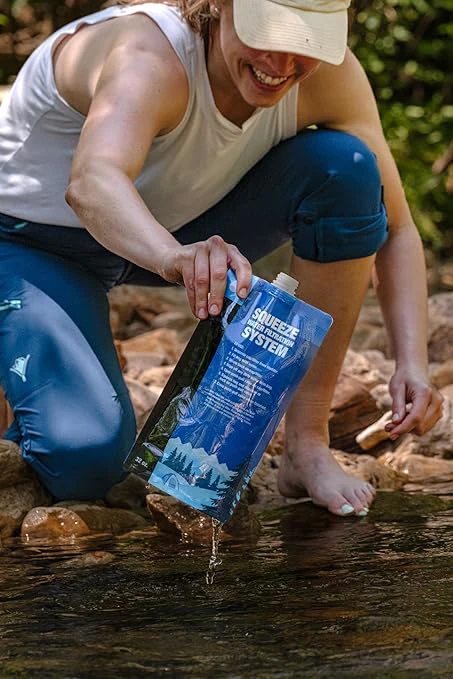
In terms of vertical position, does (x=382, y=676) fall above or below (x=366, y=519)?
above

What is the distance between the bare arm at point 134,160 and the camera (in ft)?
5.87

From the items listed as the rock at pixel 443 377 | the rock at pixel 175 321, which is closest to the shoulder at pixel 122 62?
the rock at pixel 443 377

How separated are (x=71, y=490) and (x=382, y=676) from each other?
4.23ft

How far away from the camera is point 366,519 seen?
2.51 m

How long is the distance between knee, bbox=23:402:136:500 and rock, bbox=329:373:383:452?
87 centimetres

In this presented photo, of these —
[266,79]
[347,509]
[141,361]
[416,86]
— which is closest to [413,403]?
[347,509]

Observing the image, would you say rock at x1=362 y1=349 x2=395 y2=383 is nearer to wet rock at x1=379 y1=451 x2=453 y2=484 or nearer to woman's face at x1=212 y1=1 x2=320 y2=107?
wet rock at x1=379 y1=451 x2=453 y2=484

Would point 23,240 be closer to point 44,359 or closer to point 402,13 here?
point 44,359

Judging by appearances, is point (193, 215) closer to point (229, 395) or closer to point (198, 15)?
point (198, 15)

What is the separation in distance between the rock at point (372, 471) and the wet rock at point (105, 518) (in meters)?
0.62

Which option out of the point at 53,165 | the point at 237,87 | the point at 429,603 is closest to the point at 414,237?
the point at 237,87

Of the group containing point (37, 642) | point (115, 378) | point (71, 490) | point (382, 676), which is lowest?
point (71, 490)

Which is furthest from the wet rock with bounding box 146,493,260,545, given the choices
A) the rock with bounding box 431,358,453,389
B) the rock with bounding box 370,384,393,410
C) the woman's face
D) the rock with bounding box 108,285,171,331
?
the rock with bounding box 108,285,171,331

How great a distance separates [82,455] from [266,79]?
0.87 m
